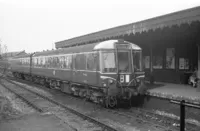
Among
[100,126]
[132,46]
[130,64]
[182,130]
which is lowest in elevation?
[100,126]

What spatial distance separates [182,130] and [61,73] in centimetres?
1131

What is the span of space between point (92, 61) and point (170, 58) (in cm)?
→ 736

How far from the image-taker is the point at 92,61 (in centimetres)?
1149

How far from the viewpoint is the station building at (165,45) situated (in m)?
13.2

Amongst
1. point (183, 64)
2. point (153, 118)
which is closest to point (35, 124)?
point (153, 118)

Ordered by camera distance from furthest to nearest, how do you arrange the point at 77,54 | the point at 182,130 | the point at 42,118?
1. the point at 77,54
2. the point at 42,118
3. the point at 182,130

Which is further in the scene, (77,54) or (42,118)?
(77,54)

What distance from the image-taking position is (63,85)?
52.6 feet

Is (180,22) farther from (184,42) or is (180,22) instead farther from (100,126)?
(100,126)

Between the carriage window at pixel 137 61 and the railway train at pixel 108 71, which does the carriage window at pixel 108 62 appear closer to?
the railway train at pixel 108 71

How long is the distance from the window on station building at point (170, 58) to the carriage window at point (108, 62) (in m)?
7.11

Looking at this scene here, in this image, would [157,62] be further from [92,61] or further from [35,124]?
[35,124]

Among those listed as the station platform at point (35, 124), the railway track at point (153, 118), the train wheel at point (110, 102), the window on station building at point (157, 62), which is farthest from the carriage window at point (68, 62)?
the window on station building at point (157, 62)

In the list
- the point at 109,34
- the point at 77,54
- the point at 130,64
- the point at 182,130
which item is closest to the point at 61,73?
the point at 77,54
